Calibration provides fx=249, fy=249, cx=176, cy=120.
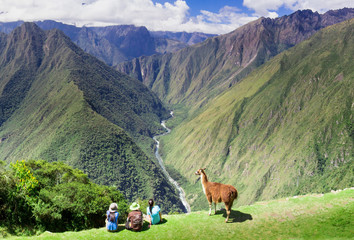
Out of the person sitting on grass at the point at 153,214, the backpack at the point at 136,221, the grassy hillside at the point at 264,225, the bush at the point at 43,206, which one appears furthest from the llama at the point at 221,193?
the bush at the point at 43,206

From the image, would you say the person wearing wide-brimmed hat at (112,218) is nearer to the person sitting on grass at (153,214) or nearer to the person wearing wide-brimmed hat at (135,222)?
the person wearing wide-brimmed hat at (135,222)

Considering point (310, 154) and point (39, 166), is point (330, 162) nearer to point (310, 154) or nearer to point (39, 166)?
point (310, 154)

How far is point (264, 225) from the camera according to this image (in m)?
27.6

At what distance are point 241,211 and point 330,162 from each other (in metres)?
188

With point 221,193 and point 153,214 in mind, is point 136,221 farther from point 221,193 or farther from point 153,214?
point 221,193

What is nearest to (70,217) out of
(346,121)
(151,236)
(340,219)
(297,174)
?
(151,236)

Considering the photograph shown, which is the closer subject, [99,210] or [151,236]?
[151,236]

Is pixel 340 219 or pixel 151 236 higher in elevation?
pixel 340 219

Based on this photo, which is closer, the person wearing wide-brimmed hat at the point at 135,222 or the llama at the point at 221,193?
the person wearing wide-brimmed hat at the point at 135,222

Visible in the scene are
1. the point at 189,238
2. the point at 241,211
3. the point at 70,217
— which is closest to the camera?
the point at 189,238

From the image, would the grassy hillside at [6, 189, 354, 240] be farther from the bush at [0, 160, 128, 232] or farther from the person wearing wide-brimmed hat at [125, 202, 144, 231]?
the bush at [0, 160, 128, 232]

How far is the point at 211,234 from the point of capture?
26.2 meters

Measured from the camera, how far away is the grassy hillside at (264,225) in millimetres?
25547

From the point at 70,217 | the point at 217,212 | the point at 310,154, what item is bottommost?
the point at 70,217
